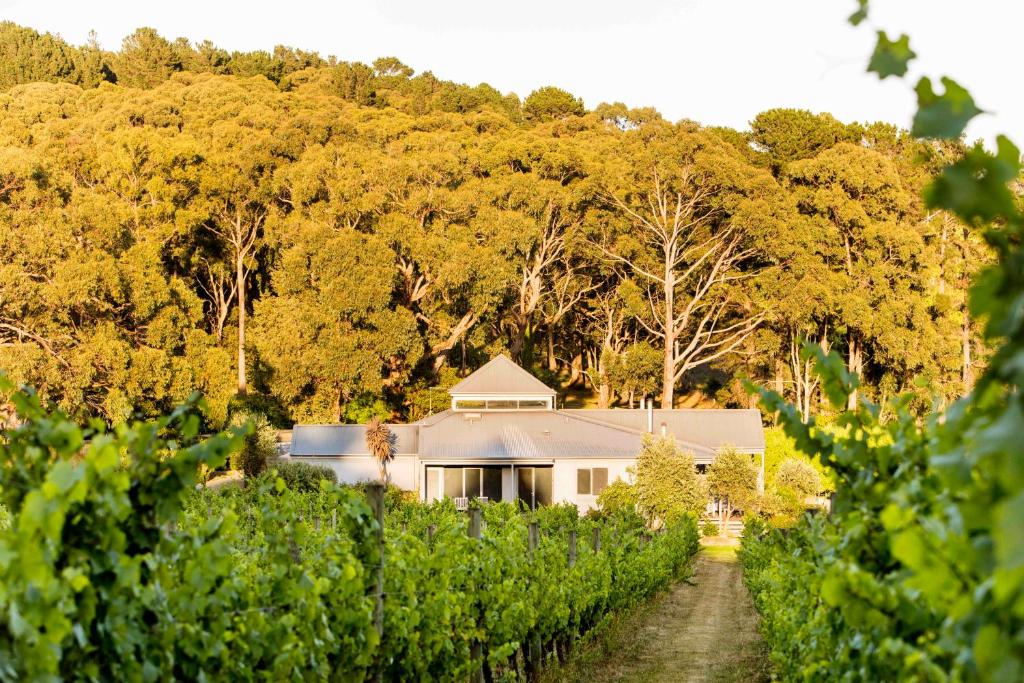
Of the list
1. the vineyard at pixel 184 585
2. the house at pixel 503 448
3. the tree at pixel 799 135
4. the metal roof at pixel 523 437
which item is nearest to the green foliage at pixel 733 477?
the house at pixel 503 448

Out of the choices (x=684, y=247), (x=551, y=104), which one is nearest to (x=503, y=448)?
(x=684, y=247)

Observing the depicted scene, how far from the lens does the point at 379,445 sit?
3603 cm

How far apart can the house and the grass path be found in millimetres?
14324

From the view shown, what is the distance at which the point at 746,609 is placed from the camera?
1859 cm

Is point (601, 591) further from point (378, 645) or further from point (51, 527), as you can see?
point (51, 527)

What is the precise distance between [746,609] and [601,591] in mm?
5687

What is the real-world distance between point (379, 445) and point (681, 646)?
2234 centimetres

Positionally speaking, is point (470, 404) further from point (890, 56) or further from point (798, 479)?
point (890, 56)

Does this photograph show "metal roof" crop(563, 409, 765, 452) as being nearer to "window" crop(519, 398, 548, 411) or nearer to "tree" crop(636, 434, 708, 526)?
"window" crop(519, 398, 548, 411)

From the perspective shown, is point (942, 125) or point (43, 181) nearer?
point (942, 125)

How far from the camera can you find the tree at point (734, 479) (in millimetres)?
34344

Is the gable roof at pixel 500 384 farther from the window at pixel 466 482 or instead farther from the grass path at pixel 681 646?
the grass path at pixel 681 646

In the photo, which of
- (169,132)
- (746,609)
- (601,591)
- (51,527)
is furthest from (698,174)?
(51,527)

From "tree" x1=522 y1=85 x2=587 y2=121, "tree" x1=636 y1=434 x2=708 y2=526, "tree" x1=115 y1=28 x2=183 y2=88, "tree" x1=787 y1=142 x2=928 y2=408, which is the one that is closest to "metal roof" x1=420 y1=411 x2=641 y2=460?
→ "tree" x1=636 y1=434 x2=708 y2=526
